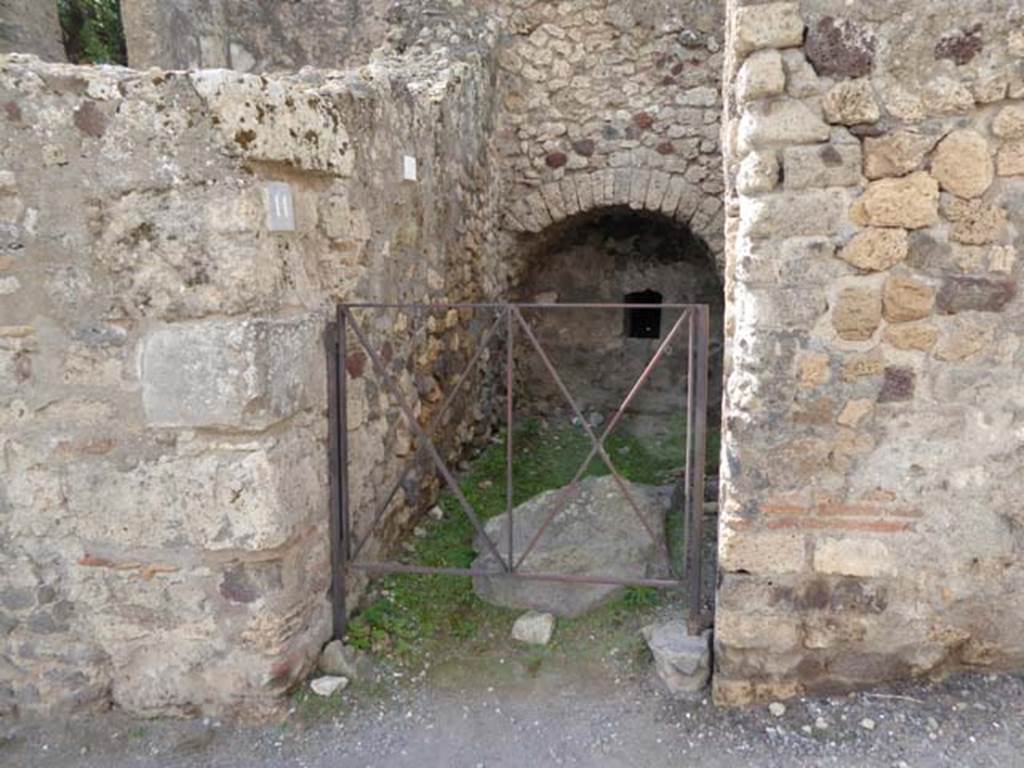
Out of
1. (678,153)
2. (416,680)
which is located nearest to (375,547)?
(416,680)

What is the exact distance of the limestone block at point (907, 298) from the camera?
2279 mm

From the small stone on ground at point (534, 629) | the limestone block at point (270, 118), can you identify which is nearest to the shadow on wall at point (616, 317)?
the small stone on ground at point (534, 629)

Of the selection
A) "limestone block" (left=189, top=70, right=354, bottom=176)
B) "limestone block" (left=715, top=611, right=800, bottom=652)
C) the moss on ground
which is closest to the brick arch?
the moss on ground

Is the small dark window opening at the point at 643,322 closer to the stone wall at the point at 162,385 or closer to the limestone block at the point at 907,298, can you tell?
the stone wall at the point at 162,385

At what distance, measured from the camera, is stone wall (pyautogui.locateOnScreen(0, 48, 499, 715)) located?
2361 mm

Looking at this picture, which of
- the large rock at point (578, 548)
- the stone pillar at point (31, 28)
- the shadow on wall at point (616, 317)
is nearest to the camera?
the large rock at point (578, 548)

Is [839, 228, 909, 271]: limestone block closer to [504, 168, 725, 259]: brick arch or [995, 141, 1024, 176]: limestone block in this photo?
[995, 141, 1024, 176]: limestone block

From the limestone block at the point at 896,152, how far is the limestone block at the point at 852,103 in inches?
2.8

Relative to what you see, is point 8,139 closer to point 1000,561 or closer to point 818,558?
point 818,558

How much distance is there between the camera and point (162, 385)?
8.11 ft

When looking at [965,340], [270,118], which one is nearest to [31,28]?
[270,118]

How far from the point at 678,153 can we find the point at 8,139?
13.8ft

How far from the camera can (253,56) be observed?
726cm

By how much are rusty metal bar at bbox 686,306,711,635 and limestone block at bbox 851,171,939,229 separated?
626 millimetres
